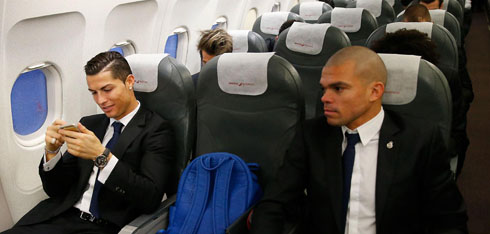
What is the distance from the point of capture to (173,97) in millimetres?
2574

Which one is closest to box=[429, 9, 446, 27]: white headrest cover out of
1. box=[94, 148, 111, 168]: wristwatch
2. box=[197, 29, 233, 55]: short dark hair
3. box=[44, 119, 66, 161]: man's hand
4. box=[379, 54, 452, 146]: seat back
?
box=[197, 29, 233, 55]: short dark hair

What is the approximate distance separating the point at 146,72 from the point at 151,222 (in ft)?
3.17

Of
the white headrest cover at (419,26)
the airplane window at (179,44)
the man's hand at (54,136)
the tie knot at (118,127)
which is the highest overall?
the white headrest cover at (419,26)

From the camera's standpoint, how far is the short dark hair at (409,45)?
2561mm

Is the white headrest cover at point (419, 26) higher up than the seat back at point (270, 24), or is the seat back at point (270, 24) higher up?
the white headrest cover at point (419, 26)

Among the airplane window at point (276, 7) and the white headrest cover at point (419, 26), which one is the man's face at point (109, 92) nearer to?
the white headrest cover at point (419, 26)

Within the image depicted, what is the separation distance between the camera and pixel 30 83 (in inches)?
123

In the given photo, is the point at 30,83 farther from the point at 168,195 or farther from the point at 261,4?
the point at 261,4

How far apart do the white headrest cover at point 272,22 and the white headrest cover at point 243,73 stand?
337 cm

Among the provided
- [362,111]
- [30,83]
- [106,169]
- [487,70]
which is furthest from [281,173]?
[487,70]

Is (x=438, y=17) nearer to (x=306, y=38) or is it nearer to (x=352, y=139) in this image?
(x=306, y=38)

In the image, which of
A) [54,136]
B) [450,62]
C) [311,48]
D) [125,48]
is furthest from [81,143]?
[450,62]

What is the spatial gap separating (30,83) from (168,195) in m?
1.47

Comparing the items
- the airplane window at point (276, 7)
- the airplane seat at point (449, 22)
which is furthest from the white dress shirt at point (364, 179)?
the airplane window at point (276, 7)
